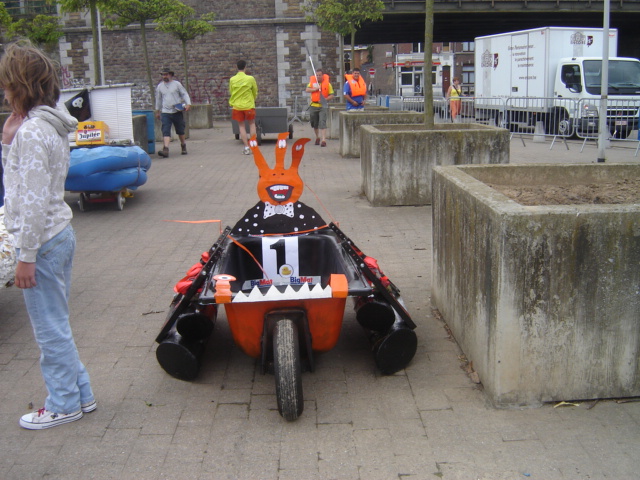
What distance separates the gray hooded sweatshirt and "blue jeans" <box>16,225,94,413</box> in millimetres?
103

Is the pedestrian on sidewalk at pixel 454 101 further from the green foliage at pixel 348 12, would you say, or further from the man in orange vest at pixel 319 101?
the man in orange vest at pixel 319 101

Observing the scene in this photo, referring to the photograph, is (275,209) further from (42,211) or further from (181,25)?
(181,25)

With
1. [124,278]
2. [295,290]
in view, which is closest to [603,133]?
[124,278]

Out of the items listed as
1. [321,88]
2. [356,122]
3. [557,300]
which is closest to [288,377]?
[557,300]

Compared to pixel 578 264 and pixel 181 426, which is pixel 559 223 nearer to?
pixel 578 264

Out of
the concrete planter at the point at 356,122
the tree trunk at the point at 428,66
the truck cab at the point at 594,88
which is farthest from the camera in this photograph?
the truck cab at the point at 594,88

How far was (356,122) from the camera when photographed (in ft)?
46.1

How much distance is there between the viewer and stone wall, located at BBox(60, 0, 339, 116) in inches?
1177

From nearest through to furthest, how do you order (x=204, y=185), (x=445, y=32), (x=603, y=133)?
(x=204, y=185) → (x=603, y=133) → (x=445, y=32)

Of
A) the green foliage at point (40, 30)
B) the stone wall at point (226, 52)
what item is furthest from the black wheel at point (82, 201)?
the stone wall at point (226, 52)

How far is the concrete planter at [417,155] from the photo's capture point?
348 inches

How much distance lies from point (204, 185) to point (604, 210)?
8.48 metres

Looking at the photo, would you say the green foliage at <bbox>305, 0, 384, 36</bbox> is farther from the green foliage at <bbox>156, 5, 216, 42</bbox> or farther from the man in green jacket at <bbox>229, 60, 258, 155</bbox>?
the man in green jacket at <bbox>229, 60, 258, 155</bbox>

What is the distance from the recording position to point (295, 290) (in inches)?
147
